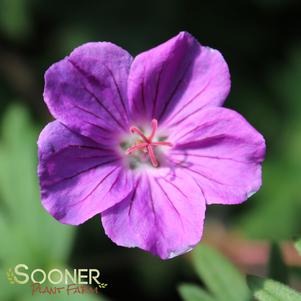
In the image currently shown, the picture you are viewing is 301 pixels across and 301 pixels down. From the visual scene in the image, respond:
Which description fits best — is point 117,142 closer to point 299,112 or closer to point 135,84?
point 135,84

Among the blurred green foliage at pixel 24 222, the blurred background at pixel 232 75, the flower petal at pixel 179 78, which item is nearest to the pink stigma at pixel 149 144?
the flower petal at pixel 179 78

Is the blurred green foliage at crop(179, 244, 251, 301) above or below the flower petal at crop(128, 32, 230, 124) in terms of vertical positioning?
below

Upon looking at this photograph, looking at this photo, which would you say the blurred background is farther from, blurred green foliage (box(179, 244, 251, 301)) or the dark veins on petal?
the dark veins on petal

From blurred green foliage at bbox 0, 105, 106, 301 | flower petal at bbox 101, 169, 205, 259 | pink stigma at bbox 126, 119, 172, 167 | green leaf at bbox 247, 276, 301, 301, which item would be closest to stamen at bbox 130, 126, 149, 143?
pink stigma at bbox 126, 119, 172, 167

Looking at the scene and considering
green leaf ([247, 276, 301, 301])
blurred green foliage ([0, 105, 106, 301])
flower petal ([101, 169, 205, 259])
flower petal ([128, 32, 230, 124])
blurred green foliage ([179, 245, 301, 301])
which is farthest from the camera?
blurred green foliage ([0, 105, 106, 301])


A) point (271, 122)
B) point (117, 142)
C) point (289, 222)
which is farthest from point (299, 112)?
point (117, 142)

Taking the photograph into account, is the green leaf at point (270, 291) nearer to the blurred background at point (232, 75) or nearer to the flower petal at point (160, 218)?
the flower petal at point (160, 218)
